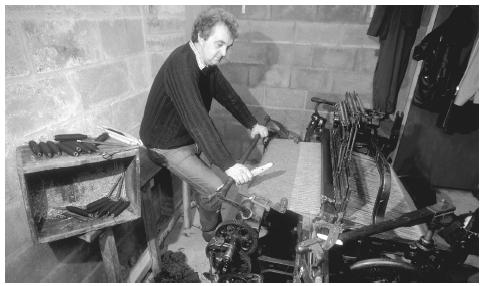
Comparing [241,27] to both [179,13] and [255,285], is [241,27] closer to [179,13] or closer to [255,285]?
[179,13]

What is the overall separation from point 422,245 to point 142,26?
10.5 feet

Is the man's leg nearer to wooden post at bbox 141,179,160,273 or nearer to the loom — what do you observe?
wooden post at bbox 141,179,160,273

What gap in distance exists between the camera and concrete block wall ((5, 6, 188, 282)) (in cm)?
178

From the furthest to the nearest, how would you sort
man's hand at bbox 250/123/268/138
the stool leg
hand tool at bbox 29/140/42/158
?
the stool leg → man's hand at bbox 250/123/268/138 → hand tool at bbox 29/140/42/158

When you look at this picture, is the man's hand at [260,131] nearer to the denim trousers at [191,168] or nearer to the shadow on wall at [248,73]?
the denim trousers at [191,168]

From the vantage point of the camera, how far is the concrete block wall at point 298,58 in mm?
3738

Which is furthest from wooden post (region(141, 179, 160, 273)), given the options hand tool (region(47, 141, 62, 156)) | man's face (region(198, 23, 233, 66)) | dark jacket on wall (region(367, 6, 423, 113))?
dark jacket on wall (region(367, 6, 423, 113))

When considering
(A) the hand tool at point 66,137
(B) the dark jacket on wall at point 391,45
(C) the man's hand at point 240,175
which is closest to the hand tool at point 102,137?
(A) the hand tool at point 66,137

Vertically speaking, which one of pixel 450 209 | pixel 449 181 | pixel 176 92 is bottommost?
pixel 449 181

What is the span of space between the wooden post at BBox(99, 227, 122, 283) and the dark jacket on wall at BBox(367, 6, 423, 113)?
3.55 meters

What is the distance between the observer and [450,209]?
5.74 ft

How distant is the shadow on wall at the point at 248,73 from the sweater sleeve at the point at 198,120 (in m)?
2.05

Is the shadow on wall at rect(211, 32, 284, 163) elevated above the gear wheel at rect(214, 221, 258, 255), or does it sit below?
above
